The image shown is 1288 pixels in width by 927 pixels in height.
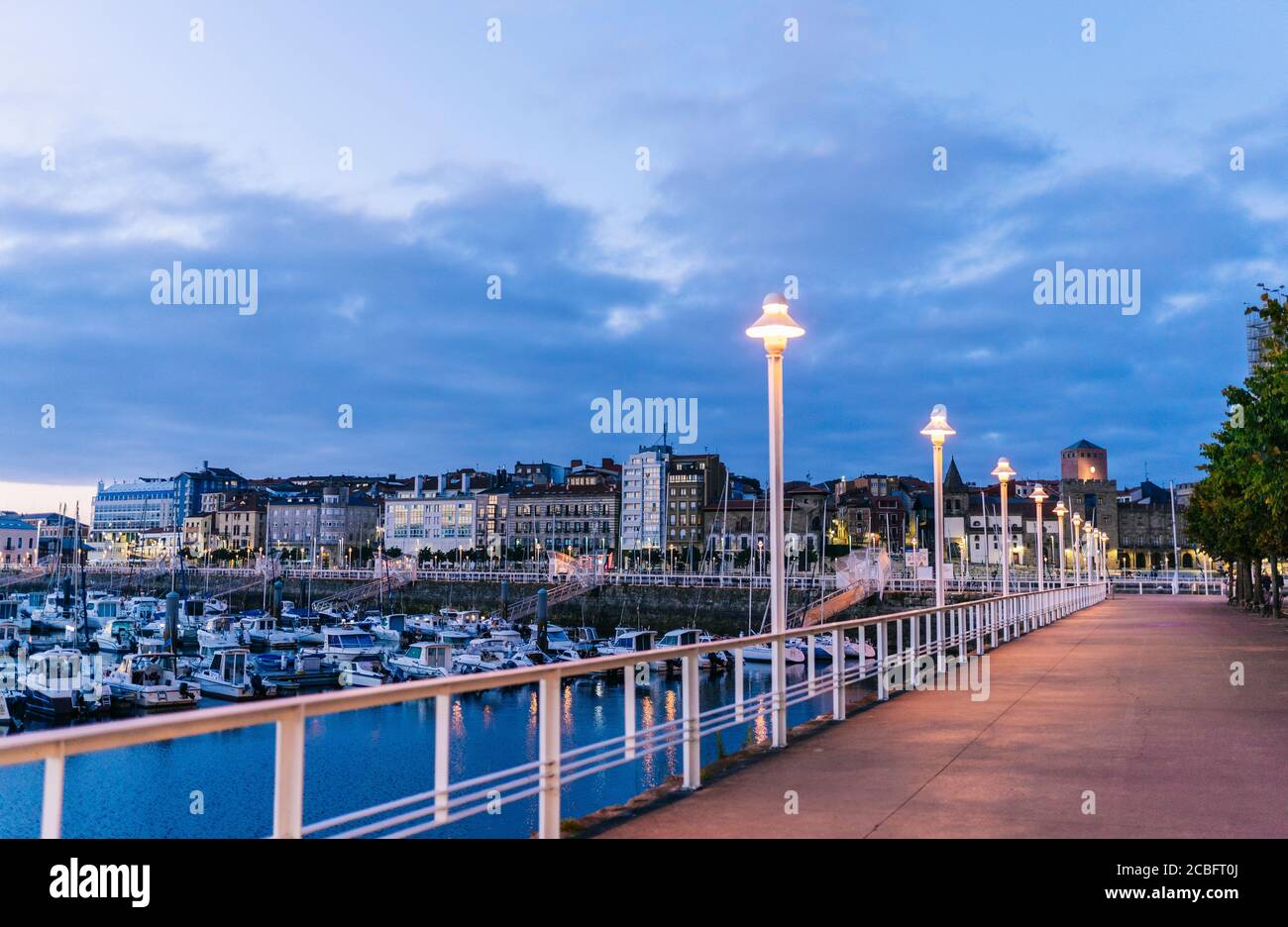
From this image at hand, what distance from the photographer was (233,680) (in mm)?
45969

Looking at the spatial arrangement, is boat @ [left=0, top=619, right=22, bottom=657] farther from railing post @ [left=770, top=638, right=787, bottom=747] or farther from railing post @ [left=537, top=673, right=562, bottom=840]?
railing post @ [left=537, top=673, right=562, bottom=840]

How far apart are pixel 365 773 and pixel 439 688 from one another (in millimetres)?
27646

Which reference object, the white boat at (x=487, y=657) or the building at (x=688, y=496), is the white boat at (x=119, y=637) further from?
the building at (x=688, y=496)

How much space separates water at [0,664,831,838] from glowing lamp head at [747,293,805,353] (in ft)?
32.3

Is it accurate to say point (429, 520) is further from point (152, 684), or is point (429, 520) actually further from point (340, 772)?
point (340, 772)

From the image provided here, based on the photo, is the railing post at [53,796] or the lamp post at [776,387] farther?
the lamp post at [776,387]

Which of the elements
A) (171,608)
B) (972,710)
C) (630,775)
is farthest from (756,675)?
(972,710)

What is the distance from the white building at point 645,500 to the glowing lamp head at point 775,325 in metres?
131

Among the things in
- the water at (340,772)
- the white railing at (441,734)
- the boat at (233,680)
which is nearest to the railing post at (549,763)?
the white railing at (441,734)

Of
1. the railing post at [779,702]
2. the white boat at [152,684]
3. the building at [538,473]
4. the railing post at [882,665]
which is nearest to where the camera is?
the railing post at [779,702]

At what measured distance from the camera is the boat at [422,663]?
50.6 m

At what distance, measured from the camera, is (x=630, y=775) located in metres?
30.1

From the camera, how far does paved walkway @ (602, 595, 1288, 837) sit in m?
7.66
